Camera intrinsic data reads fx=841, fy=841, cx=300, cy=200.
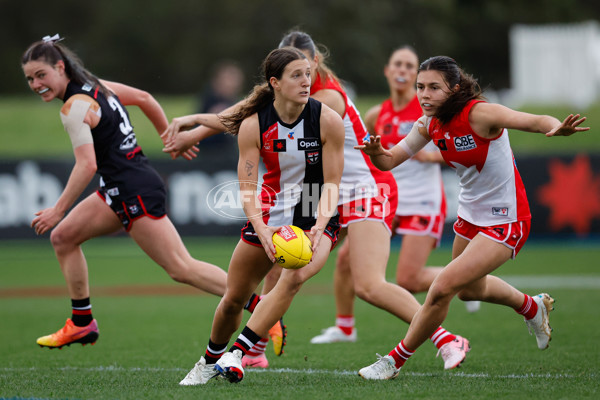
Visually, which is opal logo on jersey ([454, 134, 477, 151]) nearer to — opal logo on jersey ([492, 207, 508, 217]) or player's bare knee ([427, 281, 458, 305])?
opal logo on jersey ([492, 207, 508, 217])

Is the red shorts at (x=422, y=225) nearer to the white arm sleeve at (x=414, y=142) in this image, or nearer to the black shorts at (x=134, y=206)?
the white arm sleeve at (x=414, y=142)

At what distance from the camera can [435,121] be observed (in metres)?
5.70

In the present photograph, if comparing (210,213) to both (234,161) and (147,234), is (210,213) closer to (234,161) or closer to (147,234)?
(234,161)

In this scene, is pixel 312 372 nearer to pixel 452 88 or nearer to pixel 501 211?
pixel 501 211

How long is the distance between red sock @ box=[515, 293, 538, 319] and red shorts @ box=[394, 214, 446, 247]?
1.52 m

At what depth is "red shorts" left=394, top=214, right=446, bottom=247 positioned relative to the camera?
7.80 metres

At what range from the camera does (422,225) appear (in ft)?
25.7

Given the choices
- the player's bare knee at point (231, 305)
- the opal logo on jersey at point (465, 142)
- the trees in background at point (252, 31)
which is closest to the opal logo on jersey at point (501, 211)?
the opal logo on jersey at point (465, 142)

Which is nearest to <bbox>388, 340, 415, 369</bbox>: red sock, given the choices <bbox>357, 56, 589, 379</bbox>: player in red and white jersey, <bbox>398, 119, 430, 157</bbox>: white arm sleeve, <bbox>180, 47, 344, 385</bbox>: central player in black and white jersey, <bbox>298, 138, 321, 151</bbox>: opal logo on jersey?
<bbox>357, 56, 589, 379</bbox>: player in red and white jersey

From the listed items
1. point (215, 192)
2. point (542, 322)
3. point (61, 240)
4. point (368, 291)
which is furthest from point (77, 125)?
point (215, 192)

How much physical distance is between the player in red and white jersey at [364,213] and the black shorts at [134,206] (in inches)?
57.0

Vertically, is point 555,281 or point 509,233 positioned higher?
point 509,233

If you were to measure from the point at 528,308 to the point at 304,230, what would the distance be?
6.47 feet

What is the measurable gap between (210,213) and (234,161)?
3.50 feet
